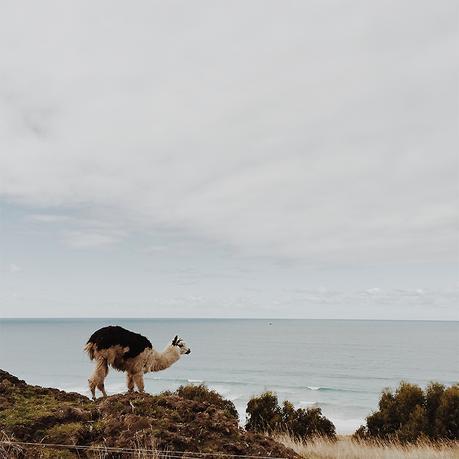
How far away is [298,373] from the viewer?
10050cm

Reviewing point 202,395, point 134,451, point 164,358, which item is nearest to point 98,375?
point 164,358

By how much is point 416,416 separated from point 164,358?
839 centimetres

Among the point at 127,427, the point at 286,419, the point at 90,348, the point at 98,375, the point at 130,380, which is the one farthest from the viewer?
the point at 286,419

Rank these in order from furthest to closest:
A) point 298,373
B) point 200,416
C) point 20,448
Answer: point 298,373 → point 200,416 → point 20,448

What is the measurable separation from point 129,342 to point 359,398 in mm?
66900

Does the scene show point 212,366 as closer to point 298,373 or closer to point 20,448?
point 298,373

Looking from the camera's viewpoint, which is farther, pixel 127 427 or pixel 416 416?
pixel 416 416

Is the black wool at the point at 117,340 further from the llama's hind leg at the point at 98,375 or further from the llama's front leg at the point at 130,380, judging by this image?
the llama's front leg at the point at 130,380

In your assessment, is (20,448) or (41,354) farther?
(41,354)

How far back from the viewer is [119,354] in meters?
11.2

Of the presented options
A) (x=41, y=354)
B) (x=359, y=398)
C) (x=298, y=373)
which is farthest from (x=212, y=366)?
(x=41, y=354)

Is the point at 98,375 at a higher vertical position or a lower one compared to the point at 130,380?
higher

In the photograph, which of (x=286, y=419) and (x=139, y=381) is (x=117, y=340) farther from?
(x=286, y=419)

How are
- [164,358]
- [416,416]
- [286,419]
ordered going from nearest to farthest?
[164,358], [286,419], [416,416]
